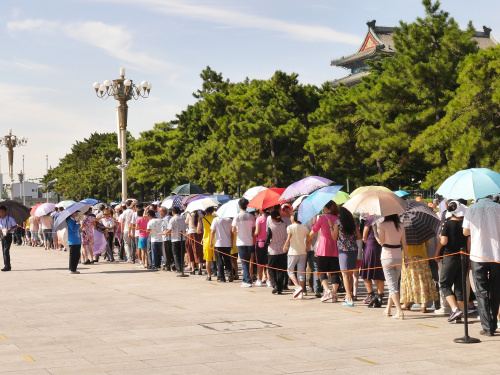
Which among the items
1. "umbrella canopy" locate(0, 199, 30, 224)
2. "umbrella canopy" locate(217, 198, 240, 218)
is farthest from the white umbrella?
"umbrella canopy" locate(0, 199, 30, 224)

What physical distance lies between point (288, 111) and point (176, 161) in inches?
572

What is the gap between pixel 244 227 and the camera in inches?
610

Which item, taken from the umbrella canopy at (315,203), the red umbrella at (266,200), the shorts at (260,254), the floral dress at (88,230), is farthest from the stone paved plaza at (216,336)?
the floral dress at (88,230)

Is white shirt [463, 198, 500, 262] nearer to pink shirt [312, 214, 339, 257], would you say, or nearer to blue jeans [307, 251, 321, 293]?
pink shirt [312, 214, 339, 257]

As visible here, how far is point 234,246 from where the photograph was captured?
54.8 feet

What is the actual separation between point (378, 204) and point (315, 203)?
226cm

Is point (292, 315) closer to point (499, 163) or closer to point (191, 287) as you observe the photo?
point (191, 287)

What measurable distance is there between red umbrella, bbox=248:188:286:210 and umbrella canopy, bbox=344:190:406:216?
437 cm

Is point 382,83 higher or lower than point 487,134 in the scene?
higher

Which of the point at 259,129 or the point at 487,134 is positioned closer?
the point at 487,134

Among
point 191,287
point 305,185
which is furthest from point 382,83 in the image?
point 191,287

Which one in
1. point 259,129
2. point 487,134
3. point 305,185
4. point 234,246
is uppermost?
point 259,129

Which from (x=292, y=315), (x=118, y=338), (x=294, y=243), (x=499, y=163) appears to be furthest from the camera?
(x=499, y=163)

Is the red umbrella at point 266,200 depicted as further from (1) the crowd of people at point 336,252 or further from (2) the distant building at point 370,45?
(2) the distant building at point 370,45
